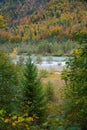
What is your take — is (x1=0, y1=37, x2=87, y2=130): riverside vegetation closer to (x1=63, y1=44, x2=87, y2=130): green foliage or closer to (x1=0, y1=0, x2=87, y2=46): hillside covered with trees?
(x1=63, y1=44, x2=87, y2=130): green foliage

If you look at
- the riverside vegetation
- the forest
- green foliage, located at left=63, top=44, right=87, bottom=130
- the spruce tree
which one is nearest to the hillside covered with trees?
the forest

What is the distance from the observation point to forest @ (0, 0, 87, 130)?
31.5 ft

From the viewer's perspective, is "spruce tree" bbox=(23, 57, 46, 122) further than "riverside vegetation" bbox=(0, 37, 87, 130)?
Yes

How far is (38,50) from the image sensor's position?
9131 centimetres

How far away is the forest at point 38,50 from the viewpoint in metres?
9.59

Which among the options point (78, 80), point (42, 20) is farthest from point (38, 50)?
point (78, 80)

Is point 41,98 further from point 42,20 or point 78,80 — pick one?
point 42,20

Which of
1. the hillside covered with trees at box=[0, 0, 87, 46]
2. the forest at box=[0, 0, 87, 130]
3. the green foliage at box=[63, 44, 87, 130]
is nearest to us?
the green foliage at box=[63, 44, 87, 130]

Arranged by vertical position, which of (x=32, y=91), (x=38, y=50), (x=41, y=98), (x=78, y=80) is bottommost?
(x=38, y=50)

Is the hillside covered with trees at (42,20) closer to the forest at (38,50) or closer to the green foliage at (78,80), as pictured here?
the forest at (38,50)

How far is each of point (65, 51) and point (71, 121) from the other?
77097 millimetres

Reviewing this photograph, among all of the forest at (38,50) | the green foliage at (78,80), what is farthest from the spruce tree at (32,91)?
the green foliage at (78,80)

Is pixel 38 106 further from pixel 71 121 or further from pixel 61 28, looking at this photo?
pixel 61 28

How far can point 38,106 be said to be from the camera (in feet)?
55.5
